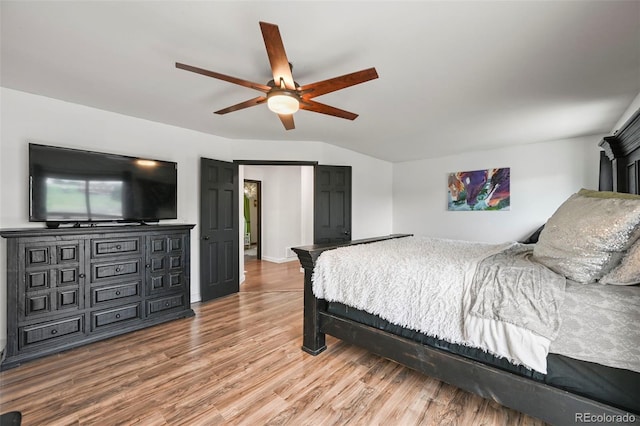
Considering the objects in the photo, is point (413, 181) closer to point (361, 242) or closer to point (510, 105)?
point (510, 105)

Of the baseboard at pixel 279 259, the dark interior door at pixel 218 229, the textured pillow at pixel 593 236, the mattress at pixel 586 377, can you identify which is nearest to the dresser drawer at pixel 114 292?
the dark interior door at pixel 218 229

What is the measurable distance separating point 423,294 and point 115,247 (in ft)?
9.35

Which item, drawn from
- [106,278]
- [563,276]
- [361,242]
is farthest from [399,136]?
[106,278]

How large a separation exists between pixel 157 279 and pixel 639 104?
16.8 ft

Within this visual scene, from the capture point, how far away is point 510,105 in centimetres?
291

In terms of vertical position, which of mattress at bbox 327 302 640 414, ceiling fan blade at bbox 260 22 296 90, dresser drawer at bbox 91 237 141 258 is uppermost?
ceiling fan blade at bbox 260 22 296 90

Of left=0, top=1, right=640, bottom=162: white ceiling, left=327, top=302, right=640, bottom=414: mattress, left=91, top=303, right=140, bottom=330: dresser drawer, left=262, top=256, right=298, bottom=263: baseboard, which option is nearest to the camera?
left=327, top=302, right=640, bottom=414: mattress

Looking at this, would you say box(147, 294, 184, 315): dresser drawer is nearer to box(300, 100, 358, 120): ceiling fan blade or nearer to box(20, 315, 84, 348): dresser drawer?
box(20, 315, 84, 348): dresser drawer

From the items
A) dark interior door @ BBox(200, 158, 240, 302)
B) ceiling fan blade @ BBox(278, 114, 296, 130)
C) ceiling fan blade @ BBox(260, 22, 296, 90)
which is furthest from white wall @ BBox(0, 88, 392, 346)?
ceiling fan blade @ BBox(260, 22, 296, 90)

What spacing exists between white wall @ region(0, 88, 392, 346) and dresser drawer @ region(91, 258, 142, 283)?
0.69 m

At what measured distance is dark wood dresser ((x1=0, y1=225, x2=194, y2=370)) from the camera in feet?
7.39

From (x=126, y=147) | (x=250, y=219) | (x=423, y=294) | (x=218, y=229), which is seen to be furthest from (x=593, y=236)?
(x=250, y=219)

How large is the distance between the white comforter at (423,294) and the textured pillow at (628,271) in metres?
0.42

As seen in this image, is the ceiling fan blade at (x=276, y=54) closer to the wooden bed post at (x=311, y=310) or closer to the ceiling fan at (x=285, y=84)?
the ceiling fan at (x=285, y=84)
